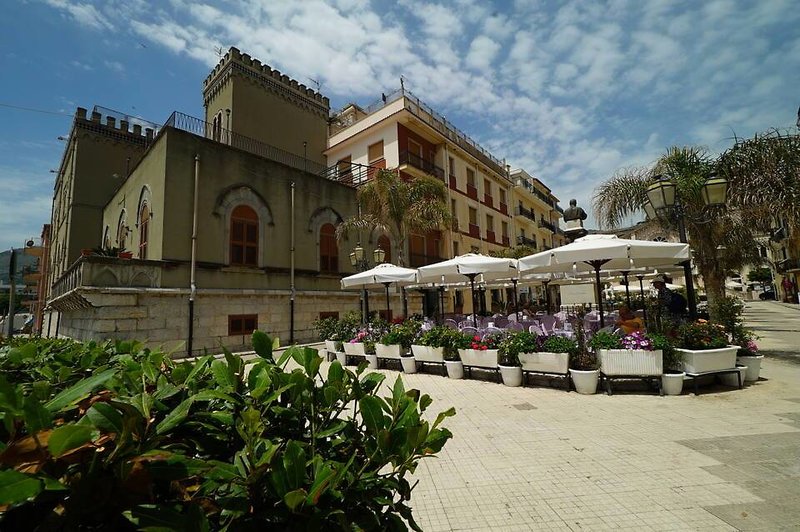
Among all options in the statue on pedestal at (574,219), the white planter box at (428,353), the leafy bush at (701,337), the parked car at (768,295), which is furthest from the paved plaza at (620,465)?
the parked car at (768,295)

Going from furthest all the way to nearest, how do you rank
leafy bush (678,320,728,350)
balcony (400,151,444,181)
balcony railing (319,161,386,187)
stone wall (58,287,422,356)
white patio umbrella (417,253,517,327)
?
balcony railing (319,161,386,187), balcony (400,151,444,181), stone wall (58,287,422,356), white patio umbrella (417,253,517,327), leafy bush (678,320,728,350)

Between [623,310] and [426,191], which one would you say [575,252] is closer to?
[623,310]

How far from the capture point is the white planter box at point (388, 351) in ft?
29.8

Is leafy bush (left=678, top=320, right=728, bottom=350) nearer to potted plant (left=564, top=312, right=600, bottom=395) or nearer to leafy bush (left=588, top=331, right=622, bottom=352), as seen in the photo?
leafy bush (left=588, top=331, right=622, bottom=352)

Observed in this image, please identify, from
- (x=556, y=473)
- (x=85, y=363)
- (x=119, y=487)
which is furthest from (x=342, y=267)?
(x=119, y=487)

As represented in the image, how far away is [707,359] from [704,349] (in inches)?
7.0

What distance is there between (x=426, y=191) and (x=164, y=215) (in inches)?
370

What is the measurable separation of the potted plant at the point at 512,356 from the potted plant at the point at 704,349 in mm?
2360

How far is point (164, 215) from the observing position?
11766 millimetres

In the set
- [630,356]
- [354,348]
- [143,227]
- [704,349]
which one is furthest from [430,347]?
[143,227]

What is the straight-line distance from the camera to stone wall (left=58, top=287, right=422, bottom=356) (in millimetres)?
10148

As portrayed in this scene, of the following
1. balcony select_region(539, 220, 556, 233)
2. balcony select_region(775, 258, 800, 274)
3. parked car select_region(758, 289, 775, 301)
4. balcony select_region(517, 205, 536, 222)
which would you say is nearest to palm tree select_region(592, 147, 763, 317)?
balcony select_region(517, 205, 536, 222)

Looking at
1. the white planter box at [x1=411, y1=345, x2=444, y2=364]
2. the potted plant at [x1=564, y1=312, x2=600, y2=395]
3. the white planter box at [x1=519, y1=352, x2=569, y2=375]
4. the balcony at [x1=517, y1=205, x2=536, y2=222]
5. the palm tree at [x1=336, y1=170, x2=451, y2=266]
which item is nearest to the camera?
the potted plant at [x1=564, y1=312, x2=600, y2=395]

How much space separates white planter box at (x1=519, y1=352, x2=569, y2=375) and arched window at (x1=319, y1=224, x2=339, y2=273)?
11010 millimetres
